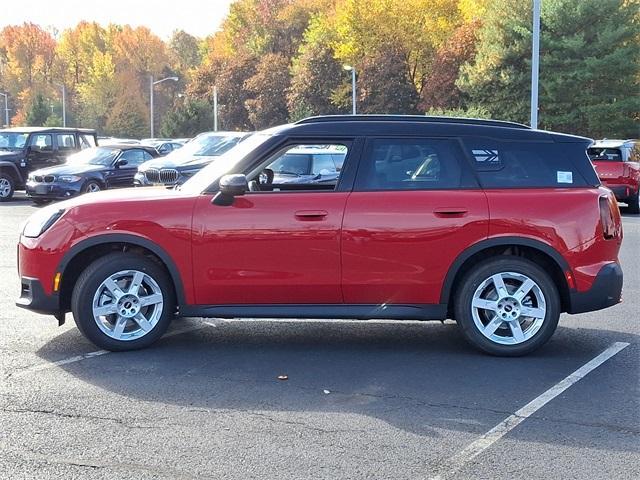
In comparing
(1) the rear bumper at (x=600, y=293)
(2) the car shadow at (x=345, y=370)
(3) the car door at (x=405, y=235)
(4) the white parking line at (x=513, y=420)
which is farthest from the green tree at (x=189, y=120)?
(4) the white parking line at (x=513, y=420)

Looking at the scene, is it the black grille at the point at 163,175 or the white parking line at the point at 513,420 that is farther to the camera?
the black grille at the point at 163,175

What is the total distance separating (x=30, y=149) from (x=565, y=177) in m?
17.3

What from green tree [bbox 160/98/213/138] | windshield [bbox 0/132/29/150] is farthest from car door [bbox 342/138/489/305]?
green tree [bbox 160/98/213/138]

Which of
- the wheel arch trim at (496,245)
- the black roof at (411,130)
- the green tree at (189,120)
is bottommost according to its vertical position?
the wheel arch trim at (496,245)

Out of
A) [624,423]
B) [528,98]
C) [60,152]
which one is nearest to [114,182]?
[60,152]

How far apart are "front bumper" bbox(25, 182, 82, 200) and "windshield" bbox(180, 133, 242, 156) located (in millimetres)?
2520

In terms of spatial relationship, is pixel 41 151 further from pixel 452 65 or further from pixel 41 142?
pixel 452 65

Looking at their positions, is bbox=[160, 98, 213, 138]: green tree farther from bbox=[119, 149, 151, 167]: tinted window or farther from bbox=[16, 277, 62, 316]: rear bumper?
bbox=[16, 277, 62, 316]: rear bumper

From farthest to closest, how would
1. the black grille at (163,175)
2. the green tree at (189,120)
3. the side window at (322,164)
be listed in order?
the green tree at (189,120)
the black grille at (163,175)
the side window at (322,164)

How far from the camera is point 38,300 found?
6.25m

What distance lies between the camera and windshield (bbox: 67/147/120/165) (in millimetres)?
19734

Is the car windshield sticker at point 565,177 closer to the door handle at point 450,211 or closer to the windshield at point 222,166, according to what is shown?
the door handle at point 450,211

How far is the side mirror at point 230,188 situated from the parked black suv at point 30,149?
15.9 metres

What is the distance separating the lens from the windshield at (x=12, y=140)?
21.1 metres
